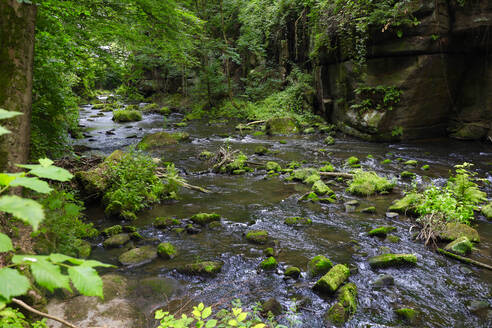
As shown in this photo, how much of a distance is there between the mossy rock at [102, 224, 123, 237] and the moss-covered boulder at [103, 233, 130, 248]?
10.4 inches

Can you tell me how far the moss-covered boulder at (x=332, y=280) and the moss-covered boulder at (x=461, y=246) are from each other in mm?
1868

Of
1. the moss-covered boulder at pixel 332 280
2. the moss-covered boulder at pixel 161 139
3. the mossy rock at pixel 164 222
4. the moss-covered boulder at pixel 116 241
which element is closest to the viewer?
the moss-covered boulder at pixel 332 280

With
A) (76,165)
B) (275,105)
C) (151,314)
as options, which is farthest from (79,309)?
(275,105)

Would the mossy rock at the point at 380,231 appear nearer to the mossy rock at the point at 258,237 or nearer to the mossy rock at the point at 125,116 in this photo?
the mossy rock at the point at 258,237

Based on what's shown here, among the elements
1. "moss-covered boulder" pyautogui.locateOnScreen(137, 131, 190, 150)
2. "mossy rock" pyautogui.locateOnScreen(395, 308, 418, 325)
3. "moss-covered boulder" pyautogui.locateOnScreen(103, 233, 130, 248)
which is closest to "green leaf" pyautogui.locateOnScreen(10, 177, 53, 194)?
"mossy rock" pyautogui.locateOnScreen(395, 308, 418, 325)

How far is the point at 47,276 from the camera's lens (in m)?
0.95

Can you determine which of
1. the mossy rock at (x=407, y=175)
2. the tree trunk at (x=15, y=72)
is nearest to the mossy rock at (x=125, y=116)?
the mossy rock at (x=407, y=175)

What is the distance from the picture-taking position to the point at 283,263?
4359 millimetres

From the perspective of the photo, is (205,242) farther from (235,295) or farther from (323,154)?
(323,154)

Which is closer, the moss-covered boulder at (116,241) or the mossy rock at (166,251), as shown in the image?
the mossy rock at (166,251)

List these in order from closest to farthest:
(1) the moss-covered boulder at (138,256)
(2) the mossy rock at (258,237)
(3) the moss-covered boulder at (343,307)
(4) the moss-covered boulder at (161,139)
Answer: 1. (3) the moss-covered boulder at (343,307)
2. (1) the moss-covered boulder at (138,256)
3. (2) the mossy rock at (258,237)
4. (4) the moss-covered boulder at (161,139)

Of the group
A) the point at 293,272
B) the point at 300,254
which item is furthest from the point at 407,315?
the point at 300,254

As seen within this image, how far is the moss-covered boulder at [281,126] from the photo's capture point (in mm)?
15633

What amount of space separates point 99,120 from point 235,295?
2085 cm
